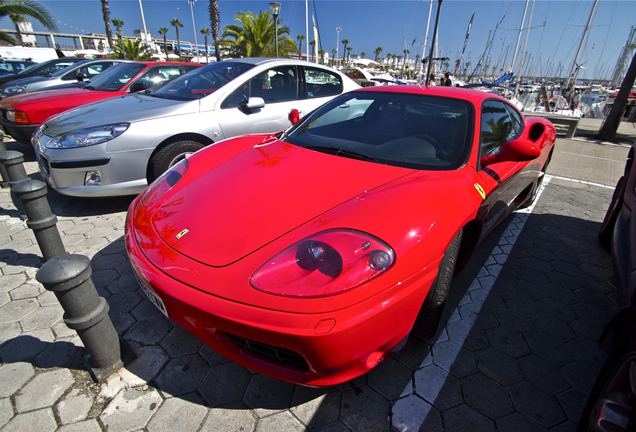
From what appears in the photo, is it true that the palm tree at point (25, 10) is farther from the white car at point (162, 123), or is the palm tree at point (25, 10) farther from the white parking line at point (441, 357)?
the white parking line at point (441, 357)

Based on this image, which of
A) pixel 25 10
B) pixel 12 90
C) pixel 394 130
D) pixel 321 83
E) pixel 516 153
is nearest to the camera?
pixel 516 153

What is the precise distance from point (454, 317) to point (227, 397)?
1.51 m

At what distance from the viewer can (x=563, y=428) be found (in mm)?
1488

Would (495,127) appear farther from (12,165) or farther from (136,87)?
(136,87)

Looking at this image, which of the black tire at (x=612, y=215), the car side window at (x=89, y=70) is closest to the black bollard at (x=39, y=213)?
the black tire at (x=612, y=215)

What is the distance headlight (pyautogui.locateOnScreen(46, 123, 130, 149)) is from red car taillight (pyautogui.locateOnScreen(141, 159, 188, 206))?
1.34 m

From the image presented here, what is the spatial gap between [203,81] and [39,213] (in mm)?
2545

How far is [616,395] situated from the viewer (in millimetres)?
1148

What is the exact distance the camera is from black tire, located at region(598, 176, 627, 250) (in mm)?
2777

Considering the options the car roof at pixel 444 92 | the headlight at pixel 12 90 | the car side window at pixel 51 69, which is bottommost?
the headlight at pixel 12 90

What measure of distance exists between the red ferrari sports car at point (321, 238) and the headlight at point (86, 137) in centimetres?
138

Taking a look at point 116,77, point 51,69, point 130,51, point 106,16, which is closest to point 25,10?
point 51,69

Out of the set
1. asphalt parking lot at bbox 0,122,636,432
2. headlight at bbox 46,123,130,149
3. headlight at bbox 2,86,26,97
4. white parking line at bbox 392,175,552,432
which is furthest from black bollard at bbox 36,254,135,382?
headlight at bbox 2,86,26,97

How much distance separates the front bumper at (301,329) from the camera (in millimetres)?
1211
